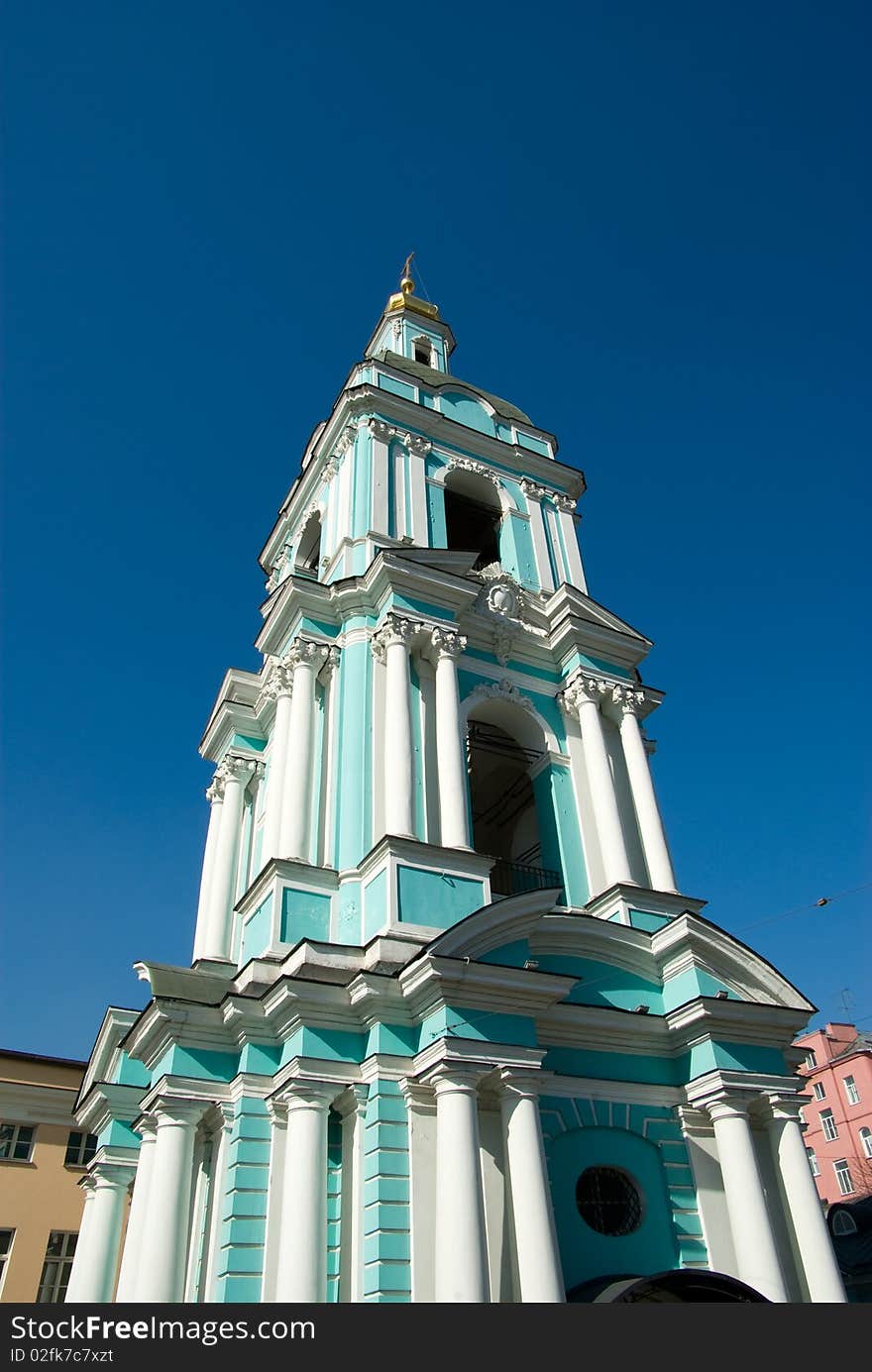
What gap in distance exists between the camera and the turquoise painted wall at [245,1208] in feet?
33.5

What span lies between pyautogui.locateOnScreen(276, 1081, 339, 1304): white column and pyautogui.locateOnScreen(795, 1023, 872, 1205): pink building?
122 feet

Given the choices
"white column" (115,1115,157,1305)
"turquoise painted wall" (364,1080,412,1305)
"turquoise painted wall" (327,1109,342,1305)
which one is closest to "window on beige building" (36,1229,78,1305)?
"white column" (115,1115,157,1305)

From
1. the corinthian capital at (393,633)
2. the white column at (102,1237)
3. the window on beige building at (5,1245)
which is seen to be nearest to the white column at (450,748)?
the corinthian capital at (393,633)

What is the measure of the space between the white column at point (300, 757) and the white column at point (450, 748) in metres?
1.94

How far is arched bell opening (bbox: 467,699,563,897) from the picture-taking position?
16.5 metres

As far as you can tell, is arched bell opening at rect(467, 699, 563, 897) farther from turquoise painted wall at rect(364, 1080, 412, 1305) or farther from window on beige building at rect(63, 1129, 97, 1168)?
window on beige building at rect(63, 1129, 97, 1168)

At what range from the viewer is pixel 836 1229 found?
22.4m

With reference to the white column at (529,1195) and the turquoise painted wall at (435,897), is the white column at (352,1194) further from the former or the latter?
the turquoise painted wall at (435,897)

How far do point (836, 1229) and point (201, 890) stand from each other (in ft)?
55.0

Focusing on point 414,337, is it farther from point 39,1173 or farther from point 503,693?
point 39,1173

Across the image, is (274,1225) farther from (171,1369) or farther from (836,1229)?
(836,1229)

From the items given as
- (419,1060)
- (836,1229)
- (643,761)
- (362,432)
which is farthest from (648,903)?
(836,1229)

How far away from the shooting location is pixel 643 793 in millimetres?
16188

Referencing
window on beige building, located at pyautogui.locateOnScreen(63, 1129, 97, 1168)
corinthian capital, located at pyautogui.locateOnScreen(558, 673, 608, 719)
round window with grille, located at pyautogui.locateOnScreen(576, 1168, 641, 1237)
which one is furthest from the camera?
window on beige building, located at pyautogui.locateOnScreen(63, 1129, 97, 1168)
